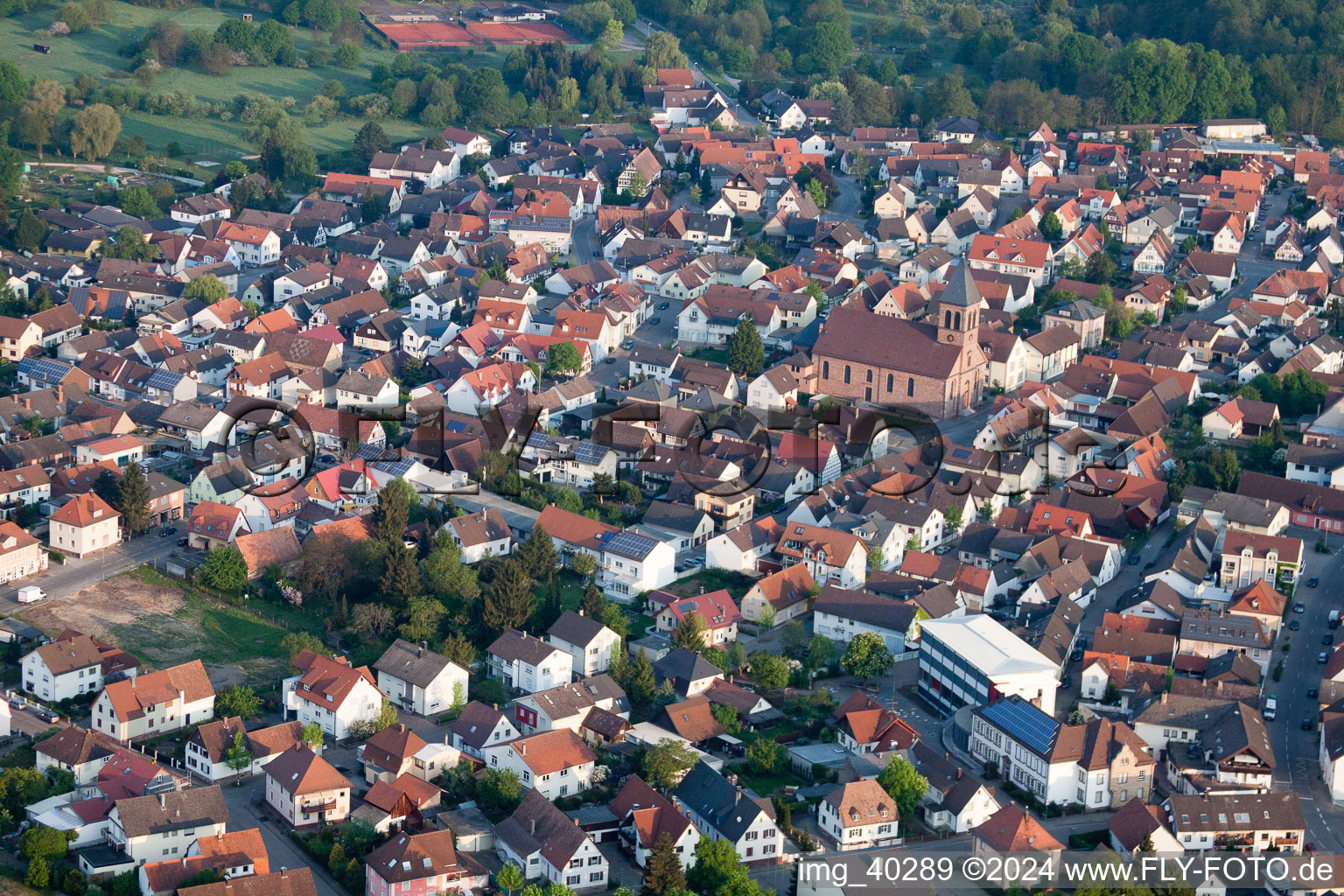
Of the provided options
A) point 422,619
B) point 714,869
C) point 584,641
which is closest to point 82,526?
point 422,619

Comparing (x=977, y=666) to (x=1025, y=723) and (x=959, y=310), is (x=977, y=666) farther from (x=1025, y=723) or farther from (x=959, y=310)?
(x=959, y=310)

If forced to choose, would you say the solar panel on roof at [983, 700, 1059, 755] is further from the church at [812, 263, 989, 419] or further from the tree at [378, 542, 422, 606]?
the church at [812, 263, 989, 419]

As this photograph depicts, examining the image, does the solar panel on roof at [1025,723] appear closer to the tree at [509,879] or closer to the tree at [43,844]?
the tree at [509,879]

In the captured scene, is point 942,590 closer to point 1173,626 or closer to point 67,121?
point 1173,626

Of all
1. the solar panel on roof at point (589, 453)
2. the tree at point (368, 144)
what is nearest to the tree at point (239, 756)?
the solar panel on roof at point (589, 453)

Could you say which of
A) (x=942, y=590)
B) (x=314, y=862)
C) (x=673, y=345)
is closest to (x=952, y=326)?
(x=673, y=345)
